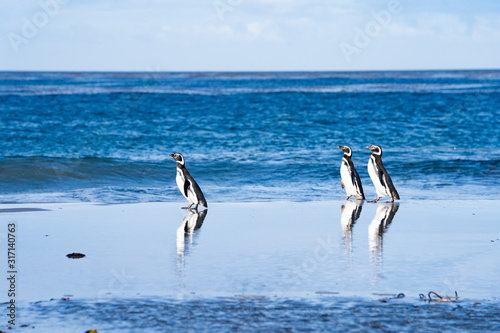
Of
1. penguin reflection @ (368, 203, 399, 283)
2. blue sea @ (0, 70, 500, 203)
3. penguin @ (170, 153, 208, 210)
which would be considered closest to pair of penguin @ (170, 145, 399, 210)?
penguin @ (170, 153, 208, 210)

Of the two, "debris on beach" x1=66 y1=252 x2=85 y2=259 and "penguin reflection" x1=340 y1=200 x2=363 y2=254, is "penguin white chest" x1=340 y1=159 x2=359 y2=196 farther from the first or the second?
"debris on beach" x1=66 y1=252 x2=85 y2=259

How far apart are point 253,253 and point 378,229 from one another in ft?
8.07

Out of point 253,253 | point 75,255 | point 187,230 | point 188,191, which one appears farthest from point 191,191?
point 75,255

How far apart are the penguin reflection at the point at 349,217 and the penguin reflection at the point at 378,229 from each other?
0.26 meters

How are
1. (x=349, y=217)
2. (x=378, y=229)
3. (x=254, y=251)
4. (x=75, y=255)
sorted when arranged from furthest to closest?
1. (x=349, y=217)
2. (x=378, y=229)
3. (x=254, y=251)
4. (x=75, y=255)

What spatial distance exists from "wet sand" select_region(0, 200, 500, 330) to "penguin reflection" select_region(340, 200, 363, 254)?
1.2 inches

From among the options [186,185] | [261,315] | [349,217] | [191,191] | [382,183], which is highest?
[382,183]

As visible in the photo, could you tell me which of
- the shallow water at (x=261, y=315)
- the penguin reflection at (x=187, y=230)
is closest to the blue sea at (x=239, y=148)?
the penguin reflection at (x=187, y=230)

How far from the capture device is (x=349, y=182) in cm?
1346

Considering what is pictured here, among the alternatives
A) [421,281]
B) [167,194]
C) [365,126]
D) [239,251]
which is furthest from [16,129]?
[421,281]

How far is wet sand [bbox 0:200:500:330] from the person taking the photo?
6355 millimetres

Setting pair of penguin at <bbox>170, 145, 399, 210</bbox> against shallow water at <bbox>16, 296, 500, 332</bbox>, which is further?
pair of penguin at <bbox>170, 145, 399, 210</bbox>

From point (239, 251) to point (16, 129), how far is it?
26307 millimetres

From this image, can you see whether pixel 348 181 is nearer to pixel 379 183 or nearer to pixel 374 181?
pixel 374 181
